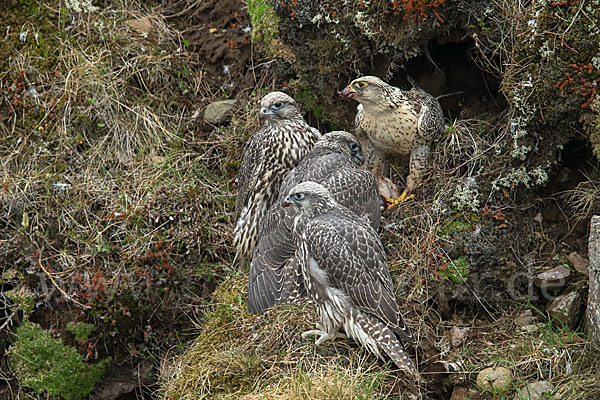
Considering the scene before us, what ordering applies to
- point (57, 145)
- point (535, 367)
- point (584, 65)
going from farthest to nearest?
point (57, 145) → point (584, 65) → point (535, 367)

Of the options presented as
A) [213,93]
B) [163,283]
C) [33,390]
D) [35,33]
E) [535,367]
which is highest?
[35,33]

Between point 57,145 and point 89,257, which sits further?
point 57,145

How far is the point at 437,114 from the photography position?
5352 millimetres

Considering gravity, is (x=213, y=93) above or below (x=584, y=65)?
below

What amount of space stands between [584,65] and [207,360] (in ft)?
10.3

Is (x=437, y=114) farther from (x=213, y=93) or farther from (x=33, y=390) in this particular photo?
(x=33, y=390)

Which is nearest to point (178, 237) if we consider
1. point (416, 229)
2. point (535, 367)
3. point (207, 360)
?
point (207, 360)

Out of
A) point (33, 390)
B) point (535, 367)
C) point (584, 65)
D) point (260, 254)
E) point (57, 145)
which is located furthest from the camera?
point (57, 145)

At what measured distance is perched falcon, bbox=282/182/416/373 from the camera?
13.5 ft

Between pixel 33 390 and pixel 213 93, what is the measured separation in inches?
121

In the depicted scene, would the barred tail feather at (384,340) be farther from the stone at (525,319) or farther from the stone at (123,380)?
the stone at (123,380)

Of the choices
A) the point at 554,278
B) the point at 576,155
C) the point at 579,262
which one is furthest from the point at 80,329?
the point at 576,155

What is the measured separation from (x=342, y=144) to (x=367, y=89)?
19.5 inches

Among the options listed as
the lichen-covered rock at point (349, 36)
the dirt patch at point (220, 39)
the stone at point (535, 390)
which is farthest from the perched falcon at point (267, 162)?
the stone at point (535, 390)
